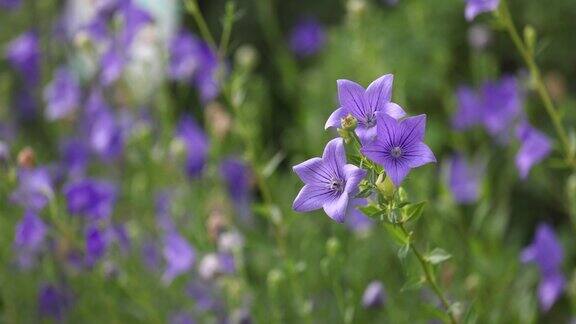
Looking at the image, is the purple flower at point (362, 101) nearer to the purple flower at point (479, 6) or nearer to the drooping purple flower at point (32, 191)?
the purple flower at point (479, 6)

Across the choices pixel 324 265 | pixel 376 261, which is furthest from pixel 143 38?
pixel 324 265

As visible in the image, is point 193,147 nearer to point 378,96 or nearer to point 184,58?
point 184,58

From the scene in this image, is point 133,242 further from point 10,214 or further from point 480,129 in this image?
point 480,129

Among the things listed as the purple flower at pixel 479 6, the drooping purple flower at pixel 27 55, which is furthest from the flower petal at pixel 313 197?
the drooping purple flower at pixel 27 55

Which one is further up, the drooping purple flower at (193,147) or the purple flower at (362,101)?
the purple flower at (362,101)

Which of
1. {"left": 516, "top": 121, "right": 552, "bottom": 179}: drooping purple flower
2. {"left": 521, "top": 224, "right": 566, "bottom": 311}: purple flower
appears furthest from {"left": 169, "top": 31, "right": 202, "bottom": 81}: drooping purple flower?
{"left": 521, "top": 224, "right": 566, "bottom": 311}: purple flower

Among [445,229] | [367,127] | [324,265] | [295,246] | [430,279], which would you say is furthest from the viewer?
[295,246]

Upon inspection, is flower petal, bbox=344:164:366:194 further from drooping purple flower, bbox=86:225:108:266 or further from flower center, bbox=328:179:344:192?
drooping purple flower, bbox=86:225:108:266
